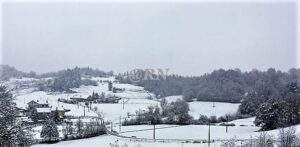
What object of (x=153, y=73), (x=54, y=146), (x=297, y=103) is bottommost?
(x=54, y=146)

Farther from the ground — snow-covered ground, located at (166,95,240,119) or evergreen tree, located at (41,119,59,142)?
snow-covered ground, located at (166,95,240,119)

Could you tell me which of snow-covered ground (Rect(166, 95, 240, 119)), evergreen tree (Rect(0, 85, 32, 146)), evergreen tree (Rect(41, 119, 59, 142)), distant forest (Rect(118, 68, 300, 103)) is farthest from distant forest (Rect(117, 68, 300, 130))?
evergreen tree (Rect(0, 85, 32, 146))

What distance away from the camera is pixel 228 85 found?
83688mm

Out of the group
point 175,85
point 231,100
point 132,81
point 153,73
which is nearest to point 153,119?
point 231,100

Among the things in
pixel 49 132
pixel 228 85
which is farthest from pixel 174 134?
pixel 228 85

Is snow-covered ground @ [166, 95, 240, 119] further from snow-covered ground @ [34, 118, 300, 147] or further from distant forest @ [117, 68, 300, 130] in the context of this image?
snow-covered ground @ [34, 118, 300, 147]

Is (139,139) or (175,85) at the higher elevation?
(175,85)

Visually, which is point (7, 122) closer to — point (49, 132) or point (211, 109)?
point (49, 132)

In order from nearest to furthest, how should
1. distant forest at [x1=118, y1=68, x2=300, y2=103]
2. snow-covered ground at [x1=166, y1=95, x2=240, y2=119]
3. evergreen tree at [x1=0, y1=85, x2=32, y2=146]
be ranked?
evergreen tree at [x1=0, y1=85, x2=32, y2=146]
snow-covered ground at [x1=166, y1=95, x2=240, y2=119]
distant forest at [x1=118, y1=68, x2=300, y2=103]

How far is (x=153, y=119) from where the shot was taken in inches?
1895

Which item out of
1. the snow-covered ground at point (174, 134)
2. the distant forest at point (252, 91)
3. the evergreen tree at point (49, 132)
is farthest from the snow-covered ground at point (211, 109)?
the evergreen tree at point (49, 132)

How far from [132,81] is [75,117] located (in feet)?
224

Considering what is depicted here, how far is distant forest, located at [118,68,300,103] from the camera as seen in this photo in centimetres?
7325

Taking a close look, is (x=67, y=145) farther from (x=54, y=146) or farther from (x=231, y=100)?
(x=231, y=100)
